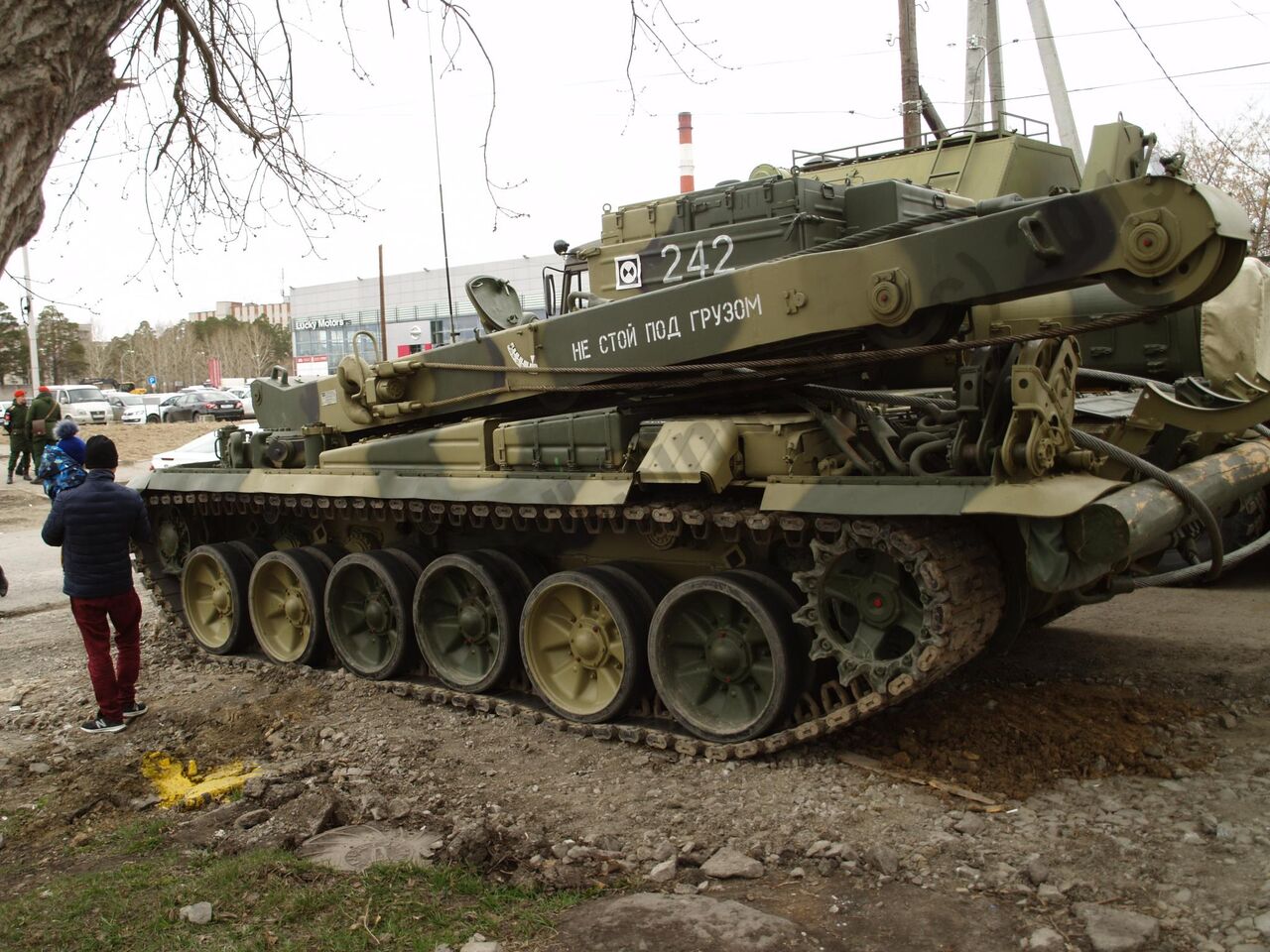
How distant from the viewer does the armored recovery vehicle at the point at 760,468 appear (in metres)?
5.15

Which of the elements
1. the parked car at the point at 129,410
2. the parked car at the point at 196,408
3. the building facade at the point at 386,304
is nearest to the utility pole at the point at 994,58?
the building facade at the point at 386,304

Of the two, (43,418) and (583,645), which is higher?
(43,418)

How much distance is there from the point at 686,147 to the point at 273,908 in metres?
23.0

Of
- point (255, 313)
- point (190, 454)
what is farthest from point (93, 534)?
point (255, 313)

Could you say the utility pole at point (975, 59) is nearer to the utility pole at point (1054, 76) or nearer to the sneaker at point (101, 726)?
the utility pole at point (1054, 76)

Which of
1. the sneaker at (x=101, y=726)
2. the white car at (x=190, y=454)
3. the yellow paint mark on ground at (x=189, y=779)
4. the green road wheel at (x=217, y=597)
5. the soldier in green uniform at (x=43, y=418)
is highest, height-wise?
the soldier in green uniform at (x=43, y=418)

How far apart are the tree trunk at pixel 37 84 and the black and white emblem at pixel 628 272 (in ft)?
12.5

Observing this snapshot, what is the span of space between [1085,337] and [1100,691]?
2.70 metres

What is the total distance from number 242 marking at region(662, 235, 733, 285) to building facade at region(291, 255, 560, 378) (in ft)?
109

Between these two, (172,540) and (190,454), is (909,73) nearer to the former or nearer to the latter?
(172,540)

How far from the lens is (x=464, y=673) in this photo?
7.72 m

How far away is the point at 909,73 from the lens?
1622 centimetres

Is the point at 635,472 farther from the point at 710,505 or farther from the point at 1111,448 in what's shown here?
the point at 1111,448

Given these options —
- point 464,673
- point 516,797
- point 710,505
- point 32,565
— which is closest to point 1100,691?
point 710,505
